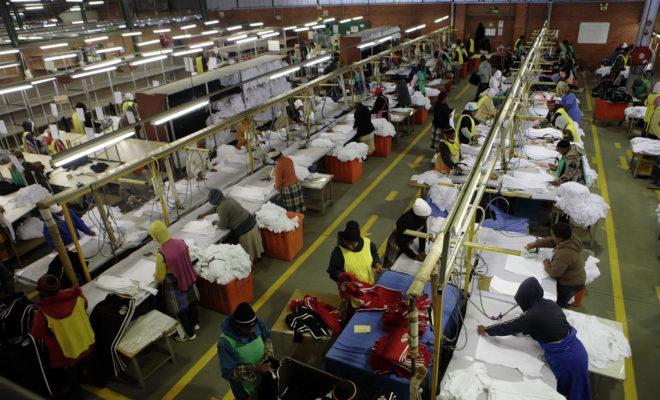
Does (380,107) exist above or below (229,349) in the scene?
above

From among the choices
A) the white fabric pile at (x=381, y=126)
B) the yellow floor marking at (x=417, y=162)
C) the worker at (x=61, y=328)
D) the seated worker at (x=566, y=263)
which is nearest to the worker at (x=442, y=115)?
the yellow floor marking at (x=417, y=162)

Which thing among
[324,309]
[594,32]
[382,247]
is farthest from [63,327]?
[594,32]

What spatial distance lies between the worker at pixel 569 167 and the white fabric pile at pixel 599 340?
3.56 m

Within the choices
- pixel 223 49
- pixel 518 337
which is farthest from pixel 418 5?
pixel 518 337

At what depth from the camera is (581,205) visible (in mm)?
6832

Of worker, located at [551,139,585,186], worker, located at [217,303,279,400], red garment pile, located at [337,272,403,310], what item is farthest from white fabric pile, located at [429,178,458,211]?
worker, located at [217,303,279,400]

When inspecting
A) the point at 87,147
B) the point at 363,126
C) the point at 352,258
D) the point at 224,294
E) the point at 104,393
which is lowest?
the point at 104,393

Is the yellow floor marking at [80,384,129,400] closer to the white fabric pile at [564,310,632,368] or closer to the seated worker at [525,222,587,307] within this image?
the white fabric pile at [564,310,632,368]

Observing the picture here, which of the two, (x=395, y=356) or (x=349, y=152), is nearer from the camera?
(x=395, y=356)

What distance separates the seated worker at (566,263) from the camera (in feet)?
17.1

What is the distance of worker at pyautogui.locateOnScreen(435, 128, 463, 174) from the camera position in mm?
8242

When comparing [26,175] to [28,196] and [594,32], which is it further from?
[594,32]

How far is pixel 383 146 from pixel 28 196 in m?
8.44

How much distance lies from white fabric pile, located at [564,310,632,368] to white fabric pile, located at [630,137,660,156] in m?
6.86
